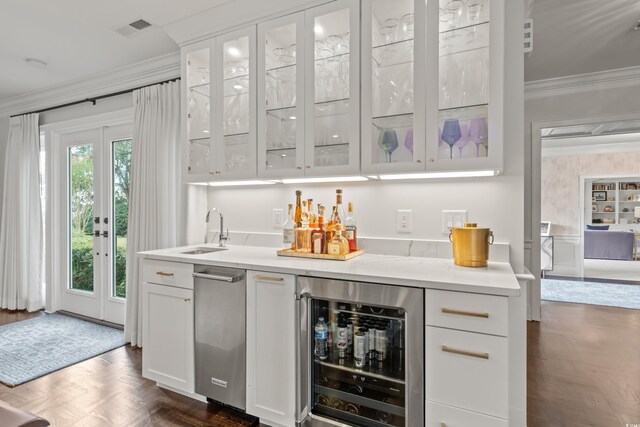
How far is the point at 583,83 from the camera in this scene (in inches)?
147

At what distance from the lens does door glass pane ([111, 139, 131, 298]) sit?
365 cm

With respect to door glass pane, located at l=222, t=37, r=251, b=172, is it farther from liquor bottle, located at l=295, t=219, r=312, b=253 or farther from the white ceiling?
liquor bottle, located at l=295, t=219, r=312, b=253

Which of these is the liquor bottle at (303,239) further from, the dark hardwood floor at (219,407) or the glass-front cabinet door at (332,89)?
the dark hardwood floor at (219,407)

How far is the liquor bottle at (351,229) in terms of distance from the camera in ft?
7.18

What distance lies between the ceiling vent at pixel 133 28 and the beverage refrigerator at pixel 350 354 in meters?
2.26

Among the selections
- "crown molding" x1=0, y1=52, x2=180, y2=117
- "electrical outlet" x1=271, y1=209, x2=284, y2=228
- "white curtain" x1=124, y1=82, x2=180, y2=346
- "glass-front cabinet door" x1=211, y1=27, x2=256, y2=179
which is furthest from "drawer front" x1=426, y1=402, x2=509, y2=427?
"crown molding" x1=0, y1=52, x2=180, y2=117

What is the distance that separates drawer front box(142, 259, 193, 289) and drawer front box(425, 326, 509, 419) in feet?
4.73

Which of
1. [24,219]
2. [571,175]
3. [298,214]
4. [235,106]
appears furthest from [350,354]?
[571,175]

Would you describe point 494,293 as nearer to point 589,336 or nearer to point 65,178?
point 589,336

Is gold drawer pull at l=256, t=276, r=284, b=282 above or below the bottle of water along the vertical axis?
above

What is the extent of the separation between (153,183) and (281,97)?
1562mm

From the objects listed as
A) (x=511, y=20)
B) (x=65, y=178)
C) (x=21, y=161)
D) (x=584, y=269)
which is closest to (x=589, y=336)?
(x=511, y=20)

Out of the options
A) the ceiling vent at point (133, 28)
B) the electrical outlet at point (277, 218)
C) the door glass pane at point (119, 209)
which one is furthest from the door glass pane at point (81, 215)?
the electrical outlet at point (277, 218)

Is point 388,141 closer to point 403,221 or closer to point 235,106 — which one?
point 403,221
